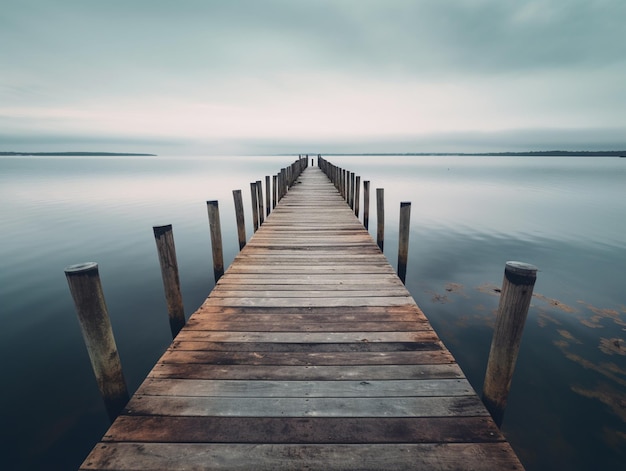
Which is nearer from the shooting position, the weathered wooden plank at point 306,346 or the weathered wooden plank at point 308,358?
the weathered wooden plank at point 308,358

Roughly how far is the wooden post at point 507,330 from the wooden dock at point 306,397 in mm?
235

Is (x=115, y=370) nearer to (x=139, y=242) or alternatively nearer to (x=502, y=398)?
(x=502, y=398)

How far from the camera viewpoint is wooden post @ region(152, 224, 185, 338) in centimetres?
378

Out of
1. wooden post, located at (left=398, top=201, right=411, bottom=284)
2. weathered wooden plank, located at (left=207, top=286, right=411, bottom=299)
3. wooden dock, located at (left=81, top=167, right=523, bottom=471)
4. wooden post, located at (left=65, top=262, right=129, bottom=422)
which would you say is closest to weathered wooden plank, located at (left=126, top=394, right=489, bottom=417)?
wooden dock, located at (left=81, top=167, right=523, bottom=471)

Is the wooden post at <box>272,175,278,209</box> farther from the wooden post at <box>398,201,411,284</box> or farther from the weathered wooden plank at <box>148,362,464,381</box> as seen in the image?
the weathered wooden plank at <box>148,362,464,381</box>

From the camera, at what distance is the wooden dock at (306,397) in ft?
6.86

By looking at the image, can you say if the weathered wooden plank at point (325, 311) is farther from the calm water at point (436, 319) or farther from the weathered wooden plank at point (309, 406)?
the calm water at point (436, 319)

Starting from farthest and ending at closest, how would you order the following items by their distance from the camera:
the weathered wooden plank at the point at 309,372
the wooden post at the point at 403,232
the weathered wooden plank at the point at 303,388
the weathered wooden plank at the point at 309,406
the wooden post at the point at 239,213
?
the wooden post at the point at 239,213 → the wooden post at the point at 403,232 → the weathered wooden plank at the point at 309,372 → the weathered wooden plank at the point at 303,388 → the weathered wooden plank at the point at 309,406

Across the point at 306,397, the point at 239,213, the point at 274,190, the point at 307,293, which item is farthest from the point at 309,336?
the point at 274,190

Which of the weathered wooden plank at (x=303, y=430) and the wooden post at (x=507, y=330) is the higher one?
the wooden post at (x=507, y=330)

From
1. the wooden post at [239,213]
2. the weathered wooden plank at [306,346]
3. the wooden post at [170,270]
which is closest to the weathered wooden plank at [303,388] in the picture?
the weathered wooden plank at [306,346]

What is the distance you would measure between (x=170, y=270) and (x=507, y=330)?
147 inches

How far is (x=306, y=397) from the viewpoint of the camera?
2574 millimetres

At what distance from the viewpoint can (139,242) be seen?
13.2 m
